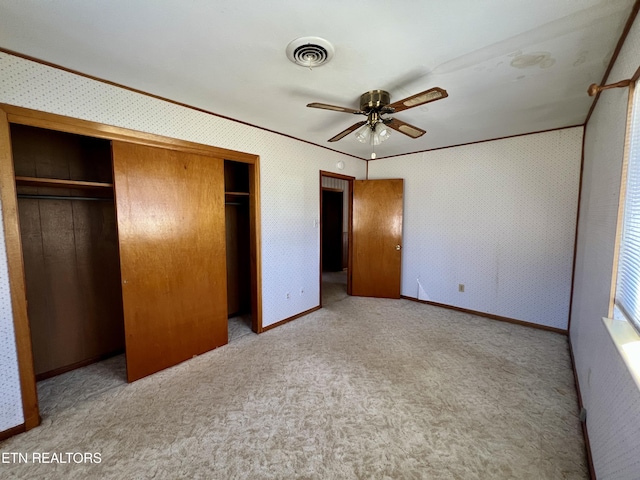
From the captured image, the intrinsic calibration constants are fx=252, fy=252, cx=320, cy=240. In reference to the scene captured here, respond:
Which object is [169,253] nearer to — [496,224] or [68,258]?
[68,258]

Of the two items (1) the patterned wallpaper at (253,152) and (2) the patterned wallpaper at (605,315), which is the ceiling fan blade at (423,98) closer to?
(2) the patterned wallpaper at (605,315)

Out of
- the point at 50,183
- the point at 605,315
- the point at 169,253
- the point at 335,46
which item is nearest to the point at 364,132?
the point at 335,46

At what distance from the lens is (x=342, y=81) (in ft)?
6.01

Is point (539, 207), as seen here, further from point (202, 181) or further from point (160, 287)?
point (160, 287)

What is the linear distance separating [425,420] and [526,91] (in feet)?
8.45

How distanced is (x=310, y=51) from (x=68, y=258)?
2599 mm

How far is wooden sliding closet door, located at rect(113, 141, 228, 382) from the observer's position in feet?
6.68

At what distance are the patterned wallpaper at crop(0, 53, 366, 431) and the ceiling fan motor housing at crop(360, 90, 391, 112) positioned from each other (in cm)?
137

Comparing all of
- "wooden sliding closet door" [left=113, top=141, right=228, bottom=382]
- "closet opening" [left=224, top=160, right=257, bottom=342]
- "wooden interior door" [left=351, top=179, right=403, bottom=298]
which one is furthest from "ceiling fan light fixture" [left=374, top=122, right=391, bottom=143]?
"wooden interior door" [left=351, top=179, right=403, bottom=298]

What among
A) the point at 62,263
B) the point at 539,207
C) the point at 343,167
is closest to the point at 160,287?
the point at 62,263

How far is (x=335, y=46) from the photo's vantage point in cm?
147

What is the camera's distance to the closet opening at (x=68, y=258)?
78.4 inches

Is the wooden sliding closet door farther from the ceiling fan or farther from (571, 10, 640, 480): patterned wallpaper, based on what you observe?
(571, 10, 640, 480): patterned wallpaper

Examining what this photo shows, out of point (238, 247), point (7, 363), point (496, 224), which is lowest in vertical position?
point (7, 363)
